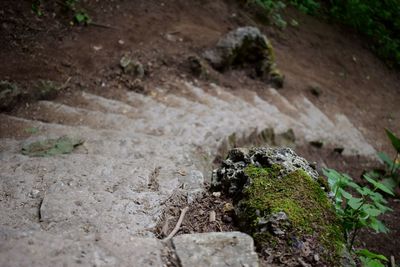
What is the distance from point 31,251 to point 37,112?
2.69m

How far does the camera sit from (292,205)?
2.14 metres

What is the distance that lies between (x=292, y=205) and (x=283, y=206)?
61mm

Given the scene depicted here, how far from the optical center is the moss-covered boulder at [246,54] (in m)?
6.43

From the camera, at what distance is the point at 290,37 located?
8727mm

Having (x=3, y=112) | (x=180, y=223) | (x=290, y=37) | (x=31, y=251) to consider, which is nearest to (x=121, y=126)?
(x=3, y=112)

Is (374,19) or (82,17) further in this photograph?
(374,19)

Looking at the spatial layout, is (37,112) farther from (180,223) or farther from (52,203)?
(180,223)

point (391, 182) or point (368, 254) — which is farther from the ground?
point (368, 254)

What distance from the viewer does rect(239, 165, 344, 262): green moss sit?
2.03 m

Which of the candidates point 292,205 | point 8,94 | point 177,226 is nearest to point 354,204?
point 292,205

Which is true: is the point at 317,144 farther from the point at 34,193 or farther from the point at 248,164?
the point at 34,193

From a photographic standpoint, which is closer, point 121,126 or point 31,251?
point 31,251

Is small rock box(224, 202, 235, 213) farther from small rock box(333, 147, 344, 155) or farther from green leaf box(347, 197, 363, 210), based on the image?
small rock box(333, 147, 344, 155)

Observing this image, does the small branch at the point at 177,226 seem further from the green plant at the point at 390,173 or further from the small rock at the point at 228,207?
the green plant at the point at 390,173
